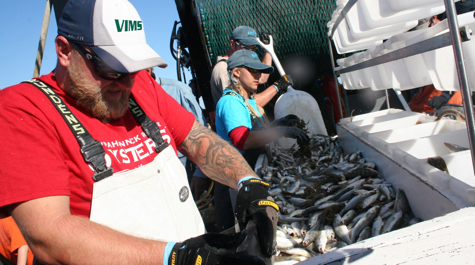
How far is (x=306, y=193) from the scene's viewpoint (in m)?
3.02

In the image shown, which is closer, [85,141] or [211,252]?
[211,252]

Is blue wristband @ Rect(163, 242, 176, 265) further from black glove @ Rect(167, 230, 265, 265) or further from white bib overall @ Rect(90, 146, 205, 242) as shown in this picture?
white bib overall @ Rect(90, 146, 205, 242)

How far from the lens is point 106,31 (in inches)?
60.9

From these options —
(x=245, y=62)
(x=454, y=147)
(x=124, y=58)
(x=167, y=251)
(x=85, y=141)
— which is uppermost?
(x=124, y=58)

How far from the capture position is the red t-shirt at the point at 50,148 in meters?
1.23

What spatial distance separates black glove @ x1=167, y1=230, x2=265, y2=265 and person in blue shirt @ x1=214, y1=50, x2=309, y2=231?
6.83ft

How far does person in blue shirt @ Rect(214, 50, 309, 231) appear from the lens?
3445 millimetres

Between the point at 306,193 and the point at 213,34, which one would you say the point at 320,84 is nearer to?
the point at 213,34

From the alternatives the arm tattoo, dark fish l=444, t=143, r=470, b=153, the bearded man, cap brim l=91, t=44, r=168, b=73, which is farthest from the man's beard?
dark fish l=444, t=143, r=470, b=153

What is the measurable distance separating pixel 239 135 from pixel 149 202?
1.91 metres

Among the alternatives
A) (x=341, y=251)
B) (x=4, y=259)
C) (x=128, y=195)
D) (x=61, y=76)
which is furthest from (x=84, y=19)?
Result: (x=4, y=259)

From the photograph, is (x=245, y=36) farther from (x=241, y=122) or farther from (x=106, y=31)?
(x=106, y=31)

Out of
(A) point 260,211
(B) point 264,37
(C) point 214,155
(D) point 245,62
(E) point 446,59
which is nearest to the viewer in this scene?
(A) point 260,211

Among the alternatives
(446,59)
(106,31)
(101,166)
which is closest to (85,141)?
(101,166)
